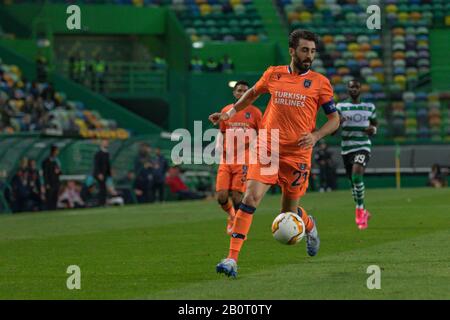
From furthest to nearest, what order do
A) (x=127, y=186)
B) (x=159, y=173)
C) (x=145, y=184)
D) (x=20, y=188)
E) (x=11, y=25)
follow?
(x=11, y=25)
(x=127, y=186)
(x=145, y=184)
(x=159, y=173)
(x=20, y=188)

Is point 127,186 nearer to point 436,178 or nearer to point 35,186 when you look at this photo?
point 35,186

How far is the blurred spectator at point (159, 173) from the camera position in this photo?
36.7 metres

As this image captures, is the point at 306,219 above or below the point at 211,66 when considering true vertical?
below

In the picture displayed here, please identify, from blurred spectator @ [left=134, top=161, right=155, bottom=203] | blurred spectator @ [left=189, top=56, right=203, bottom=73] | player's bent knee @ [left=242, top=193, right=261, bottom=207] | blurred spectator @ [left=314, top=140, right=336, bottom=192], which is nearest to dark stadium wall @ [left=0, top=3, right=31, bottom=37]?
blurred spectator @ [left=189, top=56, right=203, bottom=73]

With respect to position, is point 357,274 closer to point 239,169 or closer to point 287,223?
point 287,223

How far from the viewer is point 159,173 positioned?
3669 cm

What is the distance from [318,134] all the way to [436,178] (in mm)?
32768

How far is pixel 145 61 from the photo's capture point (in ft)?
174

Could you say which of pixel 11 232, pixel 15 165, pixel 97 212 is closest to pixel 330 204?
pixel 97 212

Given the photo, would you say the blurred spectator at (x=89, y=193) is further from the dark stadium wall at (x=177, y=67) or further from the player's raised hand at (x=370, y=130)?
the player's raised hand at (x=370, y=130)

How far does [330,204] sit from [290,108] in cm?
1827

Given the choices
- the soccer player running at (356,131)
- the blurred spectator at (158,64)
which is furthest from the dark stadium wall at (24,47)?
the soccer player running at (356,131)

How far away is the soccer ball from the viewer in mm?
12711

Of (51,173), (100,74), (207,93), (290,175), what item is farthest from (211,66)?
(290,175)
